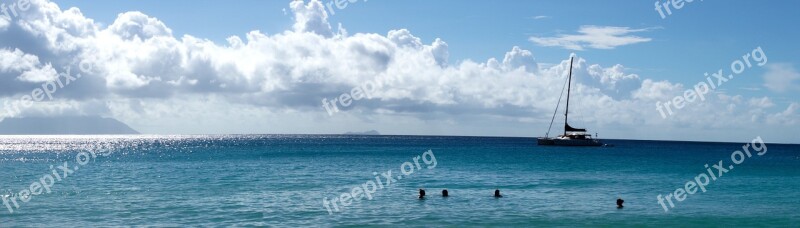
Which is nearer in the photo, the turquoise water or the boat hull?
the turquoise water

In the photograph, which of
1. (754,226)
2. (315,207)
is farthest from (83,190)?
(754,226)

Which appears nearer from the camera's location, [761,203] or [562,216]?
[562,216]

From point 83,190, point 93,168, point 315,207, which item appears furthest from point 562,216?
point 93,168

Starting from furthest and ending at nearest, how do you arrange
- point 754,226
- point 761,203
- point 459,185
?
point 459,185
point 761,203
point 754,226

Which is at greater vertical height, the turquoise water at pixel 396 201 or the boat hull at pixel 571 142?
the boat hull at pixel 571 142

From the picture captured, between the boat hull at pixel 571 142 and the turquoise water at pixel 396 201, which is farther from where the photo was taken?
the boat hull at pixel 571 142

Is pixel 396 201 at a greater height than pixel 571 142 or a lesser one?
lesser

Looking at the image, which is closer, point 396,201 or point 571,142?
point 396,201

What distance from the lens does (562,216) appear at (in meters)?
39.8

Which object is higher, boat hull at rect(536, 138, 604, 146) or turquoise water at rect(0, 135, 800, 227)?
boat hull at rect(536, 138, 604, 146)

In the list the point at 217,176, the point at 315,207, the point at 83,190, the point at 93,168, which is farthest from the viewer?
the point at 93,168

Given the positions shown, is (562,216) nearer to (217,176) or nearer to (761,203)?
(761,203)

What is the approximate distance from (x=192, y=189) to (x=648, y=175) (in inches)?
2027

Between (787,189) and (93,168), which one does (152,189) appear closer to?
(93,168)
